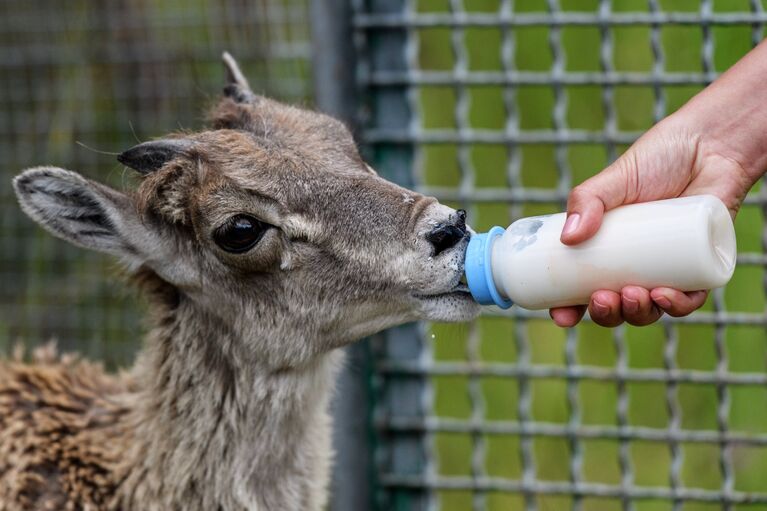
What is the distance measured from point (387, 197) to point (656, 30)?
2.14 meters

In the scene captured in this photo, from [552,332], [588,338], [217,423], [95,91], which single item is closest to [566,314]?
[217,423]

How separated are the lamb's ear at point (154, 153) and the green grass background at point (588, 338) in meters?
2.41

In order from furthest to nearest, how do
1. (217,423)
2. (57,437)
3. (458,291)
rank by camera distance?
(57,437) → (217,423) → (458,291)

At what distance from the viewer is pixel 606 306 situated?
3.38m

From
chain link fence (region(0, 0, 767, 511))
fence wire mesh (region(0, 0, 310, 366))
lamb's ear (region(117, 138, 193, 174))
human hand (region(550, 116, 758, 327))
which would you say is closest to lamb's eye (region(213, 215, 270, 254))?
lamb's ear (region(117, 138, 193, 174))

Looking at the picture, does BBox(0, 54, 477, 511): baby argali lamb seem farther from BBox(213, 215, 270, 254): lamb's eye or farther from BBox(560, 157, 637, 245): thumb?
BBox(560, 157, 637, 245): thumb

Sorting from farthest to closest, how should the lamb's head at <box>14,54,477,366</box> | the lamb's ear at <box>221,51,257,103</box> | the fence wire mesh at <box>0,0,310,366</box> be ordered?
the fence wire mesh at <box>0,0,310,366</box>, the lamb's ear at <box>221,51,257,103</box>, the lamb's head at <box>14,54,477,366</box>

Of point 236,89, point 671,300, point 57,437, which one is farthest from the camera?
point 236,89

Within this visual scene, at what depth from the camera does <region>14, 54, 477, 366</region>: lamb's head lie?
3791 mm

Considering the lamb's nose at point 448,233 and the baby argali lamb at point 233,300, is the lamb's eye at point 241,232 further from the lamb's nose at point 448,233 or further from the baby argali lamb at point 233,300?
the lamb's nose at point 448,233

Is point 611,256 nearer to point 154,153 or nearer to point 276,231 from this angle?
point 276,231

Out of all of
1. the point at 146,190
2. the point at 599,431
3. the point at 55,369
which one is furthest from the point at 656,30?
the point at 55,369

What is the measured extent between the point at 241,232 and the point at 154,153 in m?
0.46

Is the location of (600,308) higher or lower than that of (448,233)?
lower
